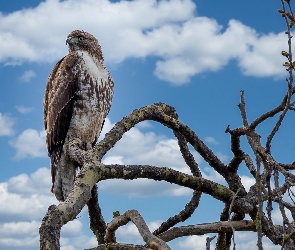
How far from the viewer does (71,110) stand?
600 centimetres

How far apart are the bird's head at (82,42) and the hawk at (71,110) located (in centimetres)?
47

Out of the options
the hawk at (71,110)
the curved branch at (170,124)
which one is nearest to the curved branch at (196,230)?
the curved branch at (170,124)

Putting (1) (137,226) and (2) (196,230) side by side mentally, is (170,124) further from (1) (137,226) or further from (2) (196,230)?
(1) (137,226)

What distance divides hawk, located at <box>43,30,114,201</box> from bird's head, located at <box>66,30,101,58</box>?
0.47 m

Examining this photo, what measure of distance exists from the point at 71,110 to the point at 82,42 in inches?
48.4

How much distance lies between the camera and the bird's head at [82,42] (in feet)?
22.4

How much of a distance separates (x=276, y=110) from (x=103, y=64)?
3493 millimetres

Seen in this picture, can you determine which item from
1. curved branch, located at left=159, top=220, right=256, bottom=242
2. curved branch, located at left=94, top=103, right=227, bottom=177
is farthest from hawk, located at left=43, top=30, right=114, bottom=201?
curved branch, located at left=159, top=220, right=256, bottom=242

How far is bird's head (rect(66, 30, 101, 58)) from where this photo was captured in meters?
6.82

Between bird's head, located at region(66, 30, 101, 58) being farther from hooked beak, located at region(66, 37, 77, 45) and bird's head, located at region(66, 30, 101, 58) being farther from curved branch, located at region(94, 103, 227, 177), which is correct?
curved branch, located at region(94, 103, 227, 177)

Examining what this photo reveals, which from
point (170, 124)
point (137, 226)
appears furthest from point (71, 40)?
point (137, 226)

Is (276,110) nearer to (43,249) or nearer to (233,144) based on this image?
(233,144)

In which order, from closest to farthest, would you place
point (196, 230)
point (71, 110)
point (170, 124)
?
point (196, 230) < point (170, 124) < point (71, 110)

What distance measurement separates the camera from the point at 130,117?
4164 millimetres
